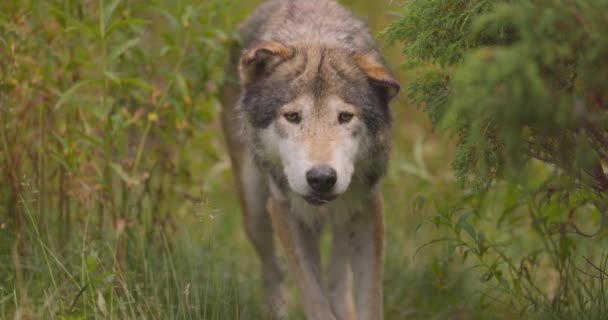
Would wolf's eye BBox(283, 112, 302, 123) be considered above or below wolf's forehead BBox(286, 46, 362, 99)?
below

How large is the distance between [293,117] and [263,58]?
49 cm

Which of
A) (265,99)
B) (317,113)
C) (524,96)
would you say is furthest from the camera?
(265,99)

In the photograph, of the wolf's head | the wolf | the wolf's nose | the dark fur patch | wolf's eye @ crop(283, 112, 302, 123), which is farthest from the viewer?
the dark fur patch

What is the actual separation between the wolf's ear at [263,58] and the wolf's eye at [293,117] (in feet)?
1.38

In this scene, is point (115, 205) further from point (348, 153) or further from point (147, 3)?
point (348, 153)

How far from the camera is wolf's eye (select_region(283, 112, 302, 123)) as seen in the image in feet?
13.3

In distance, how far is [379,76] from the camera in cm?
421

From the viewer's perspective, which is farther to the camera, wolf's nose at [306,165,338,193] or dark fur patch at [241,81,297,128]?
dark fur patch at [241,81,297,128]

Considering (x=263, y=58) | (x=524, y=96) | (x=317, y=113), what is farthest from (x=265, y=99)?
(x=524, y=96)

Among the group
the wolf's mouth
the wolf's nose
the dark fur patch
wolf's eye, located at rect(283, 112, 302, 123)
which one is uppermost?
the dark fur patch

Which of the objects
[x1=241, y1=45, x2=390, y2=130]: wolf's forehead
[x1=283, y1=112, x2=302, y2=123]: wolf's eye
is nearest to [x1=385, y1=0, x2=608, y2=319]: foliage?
[x1=241, y1=45, x2=390, y2=130]: wolf's forehead

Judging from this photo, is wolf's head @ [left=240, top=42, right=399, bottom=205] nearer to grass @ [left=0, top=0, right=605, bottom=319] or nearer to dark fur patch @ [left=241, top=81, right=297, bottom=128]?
dark fur patch @ [left=241, top=81, right=297, bottom=128]

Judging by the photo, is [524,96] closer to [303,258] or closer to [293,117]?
[293,117]

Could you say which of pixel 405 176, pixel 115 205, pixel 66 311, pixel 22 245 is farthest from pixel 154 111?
pixel 405 176
